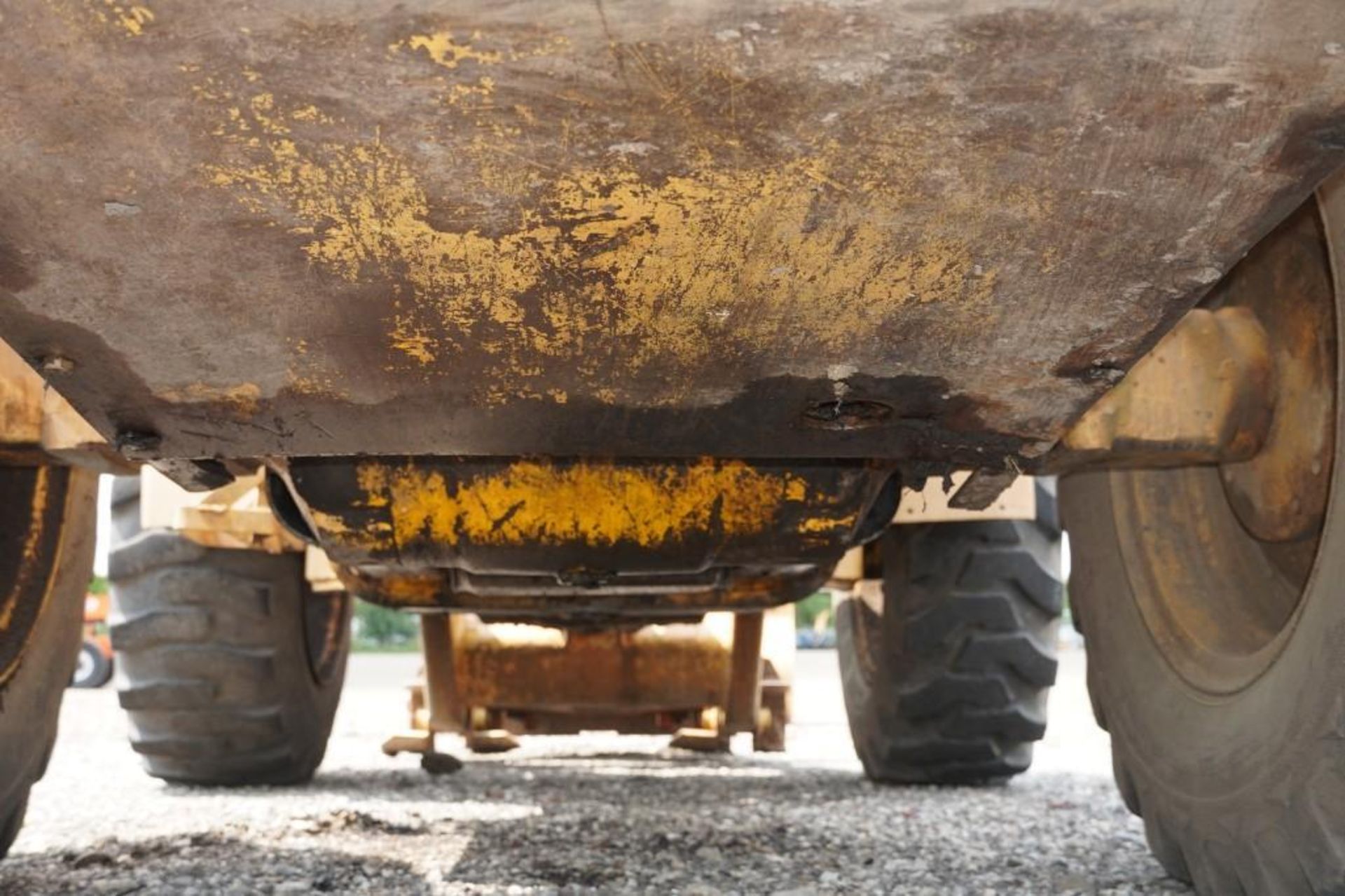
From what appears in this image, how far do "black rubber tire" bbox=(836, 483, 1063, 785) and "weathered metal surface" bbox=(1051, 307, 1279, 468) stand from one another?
1.73 m

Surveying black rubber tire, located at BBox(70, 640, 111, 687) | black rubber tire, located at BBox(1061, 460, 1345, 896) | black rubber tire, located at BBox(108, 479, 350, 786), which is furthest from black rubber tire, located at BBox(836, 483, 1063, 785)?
black rubber tire, located at BBox(70, 640, 111, 687)

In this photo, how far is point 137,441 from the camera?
6.02 feet

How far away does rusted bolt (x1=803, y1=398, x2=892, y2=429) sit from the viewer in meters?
1.79

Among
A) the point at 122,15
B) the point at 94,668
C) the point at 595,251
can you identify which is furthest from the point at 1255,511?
A: the point at 94,668

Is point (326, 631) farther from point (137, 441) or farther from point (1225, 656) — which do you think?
point (1225, 656)

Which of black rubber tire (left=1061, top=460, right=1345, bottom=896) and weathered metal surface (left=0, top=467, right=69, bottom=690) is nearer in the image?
black rubber tire (left=1061, top=460, right=1345, bottom=896)

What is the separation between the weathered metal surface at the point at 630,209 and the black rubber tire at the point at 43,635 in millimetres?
906

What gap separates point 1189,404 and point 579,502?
94 centimetres

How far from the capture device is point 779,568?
2.67 metres

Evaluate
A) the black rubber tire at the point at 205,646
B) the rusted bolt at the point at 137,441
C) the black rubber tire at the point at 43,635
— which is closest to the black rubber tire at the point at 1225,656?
the rusted bolt at the point at 137,441

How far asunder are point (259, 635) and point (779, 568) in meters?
1.91

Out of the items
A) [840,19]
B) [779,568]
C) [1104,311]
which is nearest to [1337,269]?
[1104,311]

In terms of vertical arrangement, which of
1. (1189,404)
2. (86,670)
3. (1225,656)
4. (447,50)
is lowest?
(86,670)

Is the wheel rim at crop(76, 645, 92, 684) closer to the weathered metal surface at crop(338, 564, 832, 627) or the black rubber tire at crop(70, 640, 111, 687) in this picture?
the black rubber tire at crop(70, 640, 111, 687)
